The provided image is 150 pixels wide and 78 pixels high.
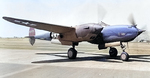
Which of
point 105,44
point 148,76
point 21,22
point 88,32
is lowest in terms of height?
point 148,76

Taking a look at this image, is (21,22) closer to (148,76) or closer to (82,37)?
(82,37)

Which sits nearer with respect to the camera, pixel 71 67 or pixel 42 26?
pixel 71 67

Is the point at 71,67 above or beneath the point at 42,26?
beneath

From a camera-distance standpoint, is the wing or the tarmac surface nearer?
the tarmac surface

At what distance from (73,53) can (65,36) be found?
5.20 feet

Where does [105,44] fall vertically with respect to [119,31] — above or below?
below

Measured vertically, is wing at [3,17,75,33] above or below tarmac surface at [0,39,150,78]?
above

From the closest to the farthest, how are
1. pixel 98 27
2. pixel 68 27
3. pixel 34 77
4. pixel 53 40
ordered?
pixel 34 77 → pixel 98 27 → pixel 68 27 → pixel 53 40

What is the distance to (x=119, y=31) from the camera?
13.6 metres

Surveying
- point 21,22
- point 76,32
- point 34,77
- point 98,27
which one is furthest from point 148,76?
point 21,22

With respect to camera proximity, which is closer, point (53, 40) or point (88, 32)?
point (88, 32)

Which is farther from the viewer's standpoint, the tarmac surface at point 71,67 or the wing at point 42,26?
the wing at point 42,26

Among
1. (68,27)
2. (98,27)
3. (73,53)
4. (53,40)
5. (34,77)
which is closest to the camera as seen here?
(34,77)

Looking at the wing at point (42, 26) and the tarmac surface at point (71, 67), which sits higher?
the wing at point (42, 26)
